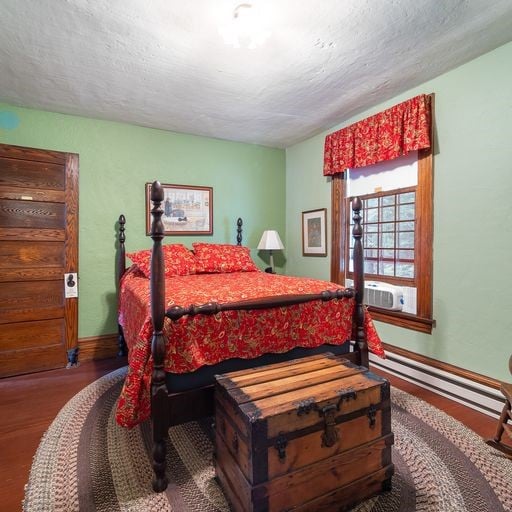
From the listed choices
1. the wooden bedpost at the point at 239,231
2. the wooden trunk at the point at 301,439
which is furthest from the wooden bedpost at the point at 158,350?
the wooden bedpost at the point at 239,231

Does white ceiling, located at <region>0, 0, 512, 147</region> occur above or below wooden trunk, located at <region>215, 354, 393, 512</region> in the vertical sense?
above

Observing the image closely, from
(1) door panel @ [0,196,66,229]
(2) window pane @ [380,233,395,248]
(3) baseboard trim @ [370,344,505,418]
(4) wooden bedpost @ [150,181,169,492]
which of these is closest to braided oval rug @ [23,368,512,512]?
(4) wooden bedpost @ [150,181,169,492]

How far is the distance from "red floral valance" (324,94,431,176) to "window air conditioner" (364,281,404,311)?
116 cm

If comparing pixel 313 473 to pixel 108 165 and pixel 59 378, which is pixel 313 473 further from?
pixel 108 165

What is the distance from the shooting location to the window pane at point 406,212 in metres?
2.85

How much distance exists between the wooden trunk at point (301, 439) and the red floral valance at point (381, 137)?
6.66 feet

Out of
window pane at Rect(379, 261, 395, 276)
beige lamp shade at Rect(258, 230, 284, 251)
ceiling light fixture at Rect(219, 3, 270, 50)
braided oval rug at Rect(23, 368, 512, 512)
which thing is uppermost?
ceiling light fixture at Rect(219, 3, 270, 50)

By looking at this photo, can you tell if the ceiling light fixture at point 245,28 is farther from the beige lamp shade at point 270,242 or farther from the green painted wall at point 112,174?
the beige lamp shade at point 270,242

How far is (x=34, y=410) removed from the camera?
228 cm

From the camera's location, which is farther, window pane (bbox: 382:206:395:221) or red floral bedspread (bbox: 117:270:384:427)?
window pane (bbox: 382:206:395:221)

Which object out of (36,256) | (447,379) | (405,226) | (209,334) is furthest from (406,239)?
(36,256)

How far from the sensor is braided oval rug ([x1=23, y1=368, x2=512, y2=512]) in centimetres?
A: 144

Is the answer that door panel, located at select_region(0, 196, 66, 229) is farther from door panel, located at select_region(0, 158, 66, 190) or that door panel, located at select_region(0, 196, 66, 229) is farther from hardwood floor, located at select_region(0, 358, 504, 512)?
hardwood floor, located at select_region(0, 358, 504, 512)

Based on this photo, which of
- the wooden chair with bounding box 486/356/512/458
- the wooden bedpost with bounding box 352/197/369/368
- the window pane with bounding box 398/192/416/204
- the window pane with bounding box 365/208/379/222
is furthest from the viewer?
the window pane with bounding box 365/208/379/222
